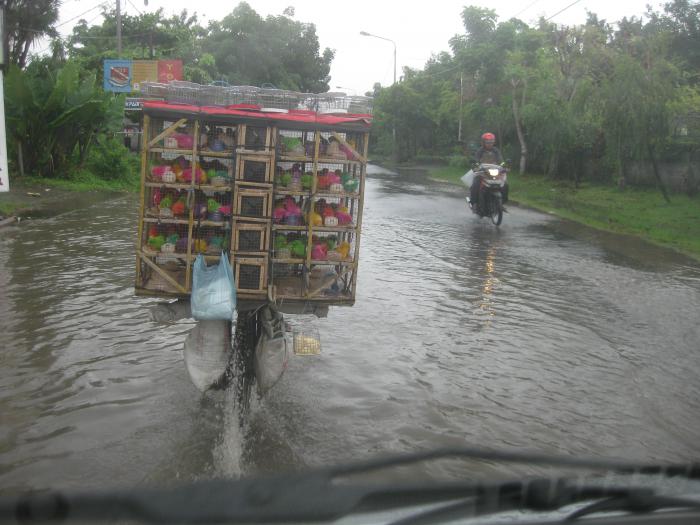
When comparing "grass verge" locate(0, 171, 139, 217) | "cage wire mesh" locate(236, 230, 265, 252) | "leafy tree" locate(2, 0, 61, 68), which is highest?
"leafy tree" locate(2, 0, 61, 68)

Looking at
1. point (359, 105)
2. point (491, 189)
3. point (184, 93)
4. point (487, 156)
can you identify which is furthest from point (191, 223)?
point (487, 156)

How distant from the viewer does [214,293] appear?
440 cm

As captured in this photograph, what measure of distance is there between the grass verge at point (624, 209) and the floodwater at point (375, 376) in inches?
163

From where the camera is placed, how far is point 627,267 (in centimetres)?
1084

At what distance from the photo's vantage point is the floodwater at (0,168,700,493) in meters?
4.49

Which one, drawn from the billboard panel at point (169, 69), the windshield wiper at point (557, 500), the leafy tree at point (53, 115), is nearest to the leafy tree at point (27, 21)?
the billboard panel at point (169, 69)

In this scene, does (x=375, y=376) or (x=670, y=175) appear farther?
(x=670, y=175)

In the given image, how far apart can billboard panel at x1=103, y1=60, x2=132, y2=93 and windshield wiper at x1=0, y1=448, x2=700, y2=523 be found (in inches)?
1012

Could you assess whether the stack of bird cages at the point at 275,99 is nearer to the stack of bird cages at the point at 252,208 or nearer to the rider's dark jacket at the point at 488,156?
the stack of bird cages at the point at 252,208

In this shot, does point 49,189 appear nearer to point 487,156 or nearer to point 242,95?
point 487,156

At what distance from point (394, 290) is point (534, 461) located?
6.91 meters

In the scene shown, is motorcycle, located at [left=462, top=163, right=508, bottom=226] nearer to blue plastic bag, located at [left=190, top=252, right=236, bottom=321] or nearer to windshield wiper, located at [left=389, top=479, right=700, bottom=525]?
blue plastic bag, located at [left=190, top=252, right=236, bottom=321]

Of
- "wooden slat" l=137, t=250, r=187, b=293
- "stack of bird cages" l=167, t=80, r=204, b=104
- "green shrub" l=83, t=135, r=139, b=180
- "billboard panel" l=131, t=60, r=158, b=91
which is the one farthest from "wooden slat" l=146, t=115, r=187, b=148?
"billboard panel" l=131, t=60, r=158, b=91

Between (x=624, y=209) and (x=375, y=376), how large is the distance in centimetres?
1527
